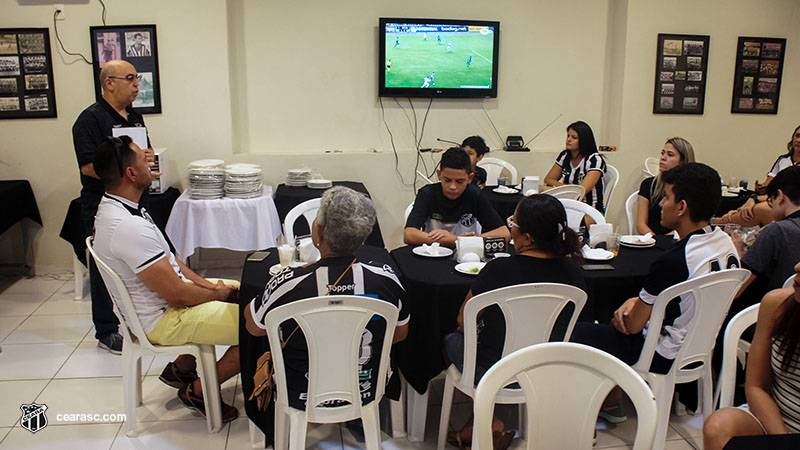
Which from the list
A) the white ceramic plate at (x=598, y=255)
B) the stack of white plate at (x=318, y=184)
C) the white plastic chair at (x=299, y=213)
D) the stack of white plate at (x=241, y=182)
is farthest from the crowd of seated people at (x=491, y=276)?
the stack of white plate at (x=318, y=184)

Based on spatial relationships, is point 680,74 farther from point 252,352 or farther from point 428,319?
point 252,352

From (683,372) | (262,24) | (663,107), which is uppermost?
(262,24)

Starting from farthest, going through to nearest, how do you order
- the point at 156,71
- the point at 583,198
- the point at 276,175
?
the point at 276,175, the point at 156,71, the point at 583,198

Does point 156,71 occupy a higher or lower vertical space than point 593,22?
lower

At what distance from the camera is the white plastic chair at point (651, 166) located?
19.6ft

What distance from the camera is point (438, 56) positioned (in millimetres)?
5648

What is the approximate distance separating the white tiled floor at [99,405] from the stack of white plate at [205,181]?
1163 millimetres

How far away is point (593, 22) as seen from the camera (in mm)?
5938

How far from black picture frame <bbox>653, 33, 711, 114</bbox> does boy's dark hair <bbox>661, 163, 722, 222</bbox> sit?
3839 millimetres

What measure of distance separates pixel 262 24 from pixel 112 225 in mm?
3303

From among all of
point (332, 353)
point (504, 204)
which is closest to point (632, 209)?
point (504, 204)

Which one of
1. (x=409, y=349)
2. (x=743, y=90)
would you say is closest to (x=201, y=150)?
(x=409, y=349)

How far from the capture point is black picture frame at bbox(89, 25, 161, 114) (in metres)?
4.98

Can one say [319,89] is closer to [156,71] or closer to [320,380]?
[156,71]
